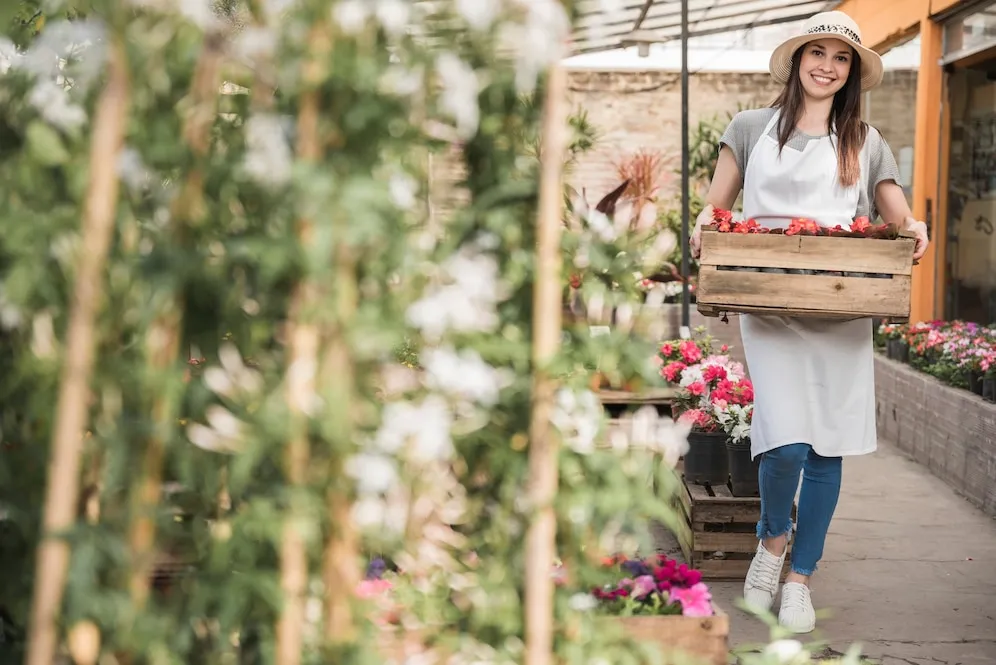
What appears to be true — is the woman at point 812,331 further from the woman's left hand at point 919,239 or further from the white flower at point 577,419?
the white flower at point 577,419

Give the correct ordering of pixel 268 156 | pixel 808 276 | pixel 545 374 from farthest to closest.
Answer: pixel 808 276 < pixel 545 374 < pixel 268 156

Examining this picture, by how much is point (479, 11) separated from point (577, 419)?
0.59 metres

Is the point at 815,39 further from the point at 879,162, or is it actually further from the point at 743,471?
the point at 743,471

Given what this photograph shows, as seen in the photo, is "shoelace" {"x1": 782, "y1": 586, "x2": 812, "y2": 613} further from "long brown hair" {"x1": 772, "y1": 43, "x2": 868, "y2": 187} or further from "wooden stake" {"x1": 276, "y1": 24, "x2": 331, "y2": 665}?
"wooden stake" {"x1": 276, "y1": 24, "x2": 331, "y2": 665}

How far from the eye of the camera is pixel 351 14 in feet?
4.83

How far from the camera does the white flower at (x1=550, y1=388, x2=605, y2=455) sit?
1693 mm

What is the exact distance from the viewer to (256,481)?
62.8 inches

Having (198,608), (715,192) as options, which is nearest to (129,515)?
(198,608)

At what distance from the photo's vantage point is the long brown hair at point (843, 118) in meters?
3.29

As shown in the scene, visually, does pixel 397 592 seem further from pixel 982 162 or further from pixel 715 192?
pixel 982 162

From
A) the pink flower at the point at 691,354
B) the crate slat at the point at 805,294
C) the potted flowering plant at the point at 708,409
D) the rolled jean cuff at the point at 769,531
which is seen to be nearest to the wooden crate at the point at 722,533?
the potted flowering plant at the point at 708,409

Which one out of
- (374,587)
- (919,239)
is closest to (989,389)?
(919,239)

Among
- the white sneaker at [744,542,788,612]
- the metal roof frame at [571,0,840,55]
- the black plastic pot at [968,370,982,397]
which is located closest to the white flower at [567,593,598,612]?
the white sneaker at [744,542,788,612]

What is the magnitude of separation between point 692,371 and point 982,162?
317cm
